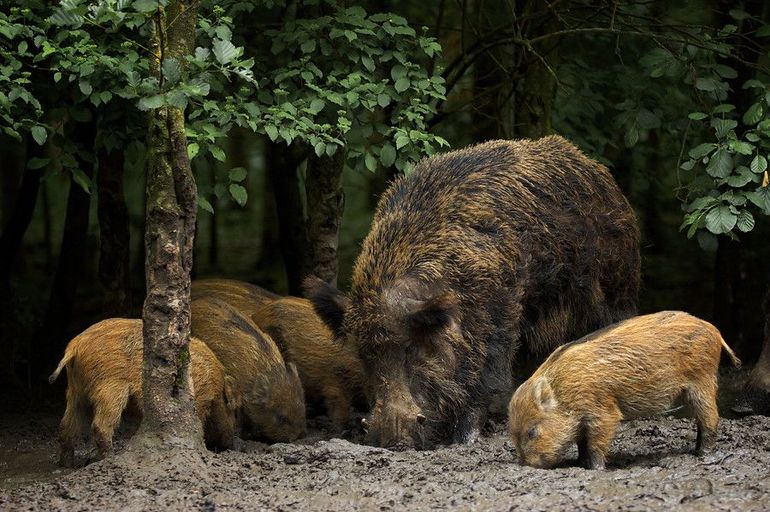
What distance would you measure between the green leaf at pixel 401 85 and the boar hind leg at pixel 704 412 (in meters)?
2.79

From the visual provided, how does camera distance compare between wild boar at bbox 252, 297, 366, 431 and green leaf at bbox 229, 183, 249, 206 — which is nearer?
green leaf at bbox 229, 183, 249, 206

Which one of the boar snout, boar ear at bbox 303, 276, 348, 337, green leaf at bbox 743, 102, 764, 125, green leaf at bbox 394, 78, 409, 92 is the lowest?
the boar snout

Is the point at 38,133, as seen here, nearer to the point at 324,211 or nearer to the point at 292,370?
the point at 292,370

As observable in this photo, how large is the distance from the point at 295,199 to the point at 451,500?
644 cm

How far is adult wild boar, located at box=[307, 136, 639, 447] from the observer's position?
699cm

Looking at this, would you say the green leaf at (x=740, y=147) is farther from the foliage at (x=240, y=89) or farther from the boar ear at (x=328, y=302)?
the boar ear at (x=328, y=302)

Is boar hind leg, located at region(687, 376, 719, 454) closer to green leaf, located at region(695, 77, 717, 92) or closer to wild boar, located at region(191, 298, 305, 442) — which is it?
green leaf, located at region(695, 77, 717, 92)

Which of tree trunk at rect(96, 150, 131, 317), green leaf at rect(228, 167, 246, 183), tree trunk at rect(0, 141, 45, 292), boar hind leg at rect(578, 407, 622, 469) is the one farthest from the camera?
tree trunk at rect(0, 141, 45, 292)

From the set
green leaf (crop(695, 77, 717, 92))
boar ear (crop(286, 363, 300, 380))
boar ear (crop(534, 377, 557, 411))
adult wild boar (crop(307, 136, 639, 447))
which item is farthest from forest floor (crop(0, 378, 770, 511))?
green leaf (crop(695, 77, 717, 92))

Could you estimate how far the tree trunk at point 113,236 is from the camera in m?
9.13

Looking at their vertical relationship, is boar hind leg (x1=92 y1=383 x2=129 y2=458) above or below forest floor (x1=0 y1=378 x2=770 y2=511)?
above

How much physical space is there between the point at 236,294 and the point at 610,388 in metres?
4.10

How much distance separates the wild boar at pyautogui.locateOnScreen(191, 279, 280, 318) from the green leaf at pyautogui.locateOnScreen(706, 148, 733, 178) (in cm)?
376

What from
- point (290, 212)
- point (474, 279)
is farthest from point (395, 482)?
point (290, 212)
